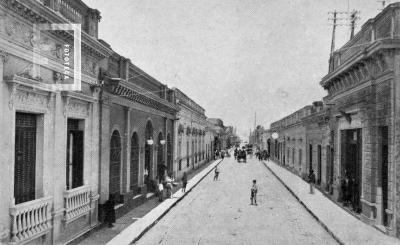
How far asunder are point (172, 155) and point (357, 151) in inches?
533

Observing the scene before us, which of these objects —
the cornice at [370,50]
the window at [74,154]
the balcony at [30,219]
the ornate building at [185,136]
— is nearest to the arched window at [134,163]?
the window at [74,154]

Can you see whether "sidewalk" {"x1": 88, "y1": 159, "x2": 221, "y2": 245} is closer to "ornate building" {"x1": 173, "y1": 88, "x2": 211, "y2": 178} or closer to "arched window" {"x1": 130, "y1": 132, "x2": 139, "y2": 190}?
"arched window" {"x1": 130, "y1": 132, "x2": 139, "y2": 190}

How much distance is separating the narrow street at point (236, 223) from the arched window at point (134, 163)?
205cm

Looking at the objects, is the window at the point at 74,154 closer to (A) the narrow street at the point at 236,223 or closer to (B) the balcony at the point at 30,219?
(B) the balcony at the point at 30,219

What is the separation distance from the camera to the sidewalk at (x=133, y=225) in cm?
1107

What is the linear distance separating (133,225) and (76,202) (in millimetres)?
2809

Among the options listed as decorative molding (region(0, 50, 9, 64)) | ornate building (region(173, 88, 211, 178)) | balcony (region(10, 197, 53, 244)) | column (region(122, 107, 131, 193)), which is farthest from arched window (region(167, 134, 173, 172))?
decorative molding (region(0, 50, 9, 64))

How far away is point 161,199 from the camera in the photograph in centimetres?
1834

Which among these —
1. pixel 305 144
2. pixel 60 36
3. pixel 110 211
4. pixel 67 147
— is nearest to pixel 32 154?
pixel 67 147

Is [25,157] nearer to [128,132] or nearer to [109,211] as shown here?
[109,211]

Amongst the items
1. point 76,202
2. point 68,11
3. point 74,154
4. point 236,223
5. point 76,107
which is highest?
point 68,11

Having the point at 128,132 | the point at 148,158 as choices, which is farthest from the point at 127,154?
the point at 148,158

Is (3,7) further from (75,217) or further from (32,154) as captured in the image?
(75,217)

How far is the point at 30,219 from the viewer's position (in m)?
8.36
